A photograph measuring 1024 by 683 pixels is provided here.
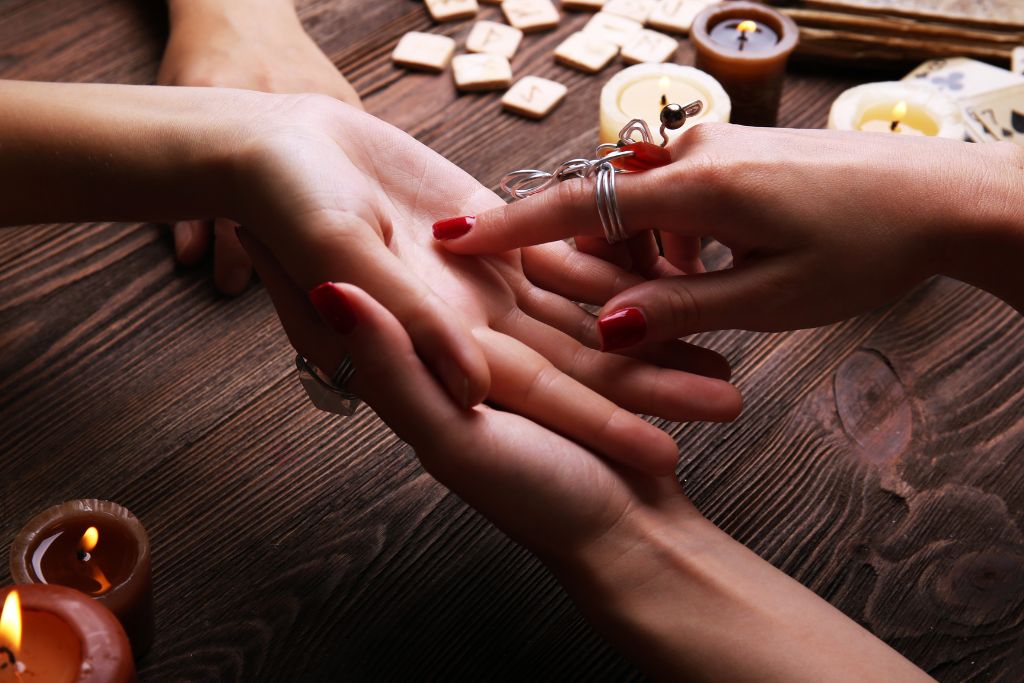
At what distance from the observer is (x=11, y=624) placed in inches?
26.8

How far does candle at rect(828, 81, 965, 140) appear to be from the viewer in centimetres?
124

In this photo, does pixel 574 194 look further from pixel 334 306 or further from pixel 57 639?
pixel 57 639

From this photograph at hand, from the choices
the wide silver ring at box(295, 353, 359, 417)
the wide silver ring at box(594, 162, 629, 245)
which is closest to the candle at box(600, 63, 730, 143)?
the wide silver ring at box(594, 162, 629, 245)

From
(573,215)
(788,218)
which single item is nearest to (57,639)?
(573,215)

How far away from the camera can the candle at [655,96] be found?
3.99 feet

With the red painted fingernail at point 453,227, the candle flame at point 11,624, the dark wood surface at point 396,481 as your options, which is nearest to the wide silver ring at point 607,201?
the red painted fingernail at point 453,227

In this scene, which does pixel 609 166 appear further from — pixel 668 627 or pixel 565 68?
pixel 565 68

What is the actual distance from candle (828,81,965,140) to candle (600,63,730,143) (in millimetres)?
170

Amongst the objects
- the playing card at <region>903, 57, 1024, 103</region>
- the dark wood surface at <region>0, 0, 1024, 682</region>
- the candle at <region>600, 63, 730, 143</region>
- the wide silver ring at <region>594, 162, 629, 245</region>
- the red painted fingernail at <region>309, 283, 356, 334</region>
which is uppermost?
the red painted fingernail at <region>309, 283, 356, 334</region>

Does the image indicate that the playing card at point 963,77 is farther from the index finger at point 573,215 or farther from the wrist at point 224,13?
the wrist at point 224,13

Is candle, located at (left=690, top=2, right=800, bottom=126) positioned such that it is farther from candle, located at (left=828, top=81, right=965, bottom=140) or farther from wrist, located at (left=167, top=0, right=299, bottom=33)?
wrist, located at (left=167, top=0, right=299, bottom=33)

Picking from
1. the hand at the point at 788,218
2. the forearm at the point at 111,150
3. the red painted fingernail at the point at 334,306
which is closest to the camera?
the red painted fingernail at the point at 334,306

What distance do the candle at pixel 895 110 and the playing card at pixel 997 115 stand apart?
83 mm

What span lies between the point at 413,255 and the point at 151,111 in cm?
34
